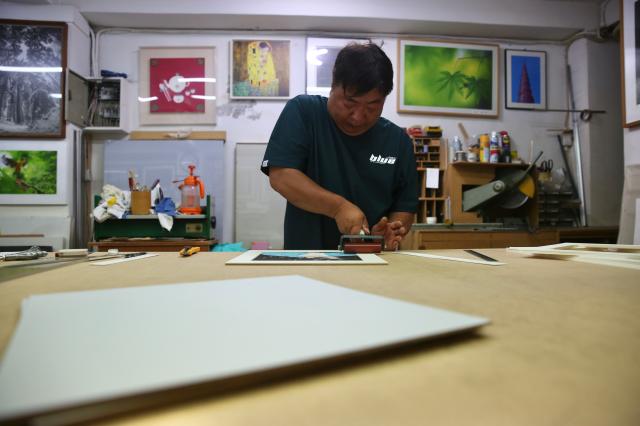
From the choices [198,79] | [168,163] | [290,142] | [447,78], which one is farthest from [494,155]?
[168,163]

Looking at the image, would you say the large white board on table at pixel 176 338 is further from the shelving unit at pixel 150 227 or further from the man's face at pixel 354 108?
the shelving unit at pixel 150 227

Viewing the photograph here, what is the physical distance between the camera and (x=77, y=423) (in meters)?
0.14

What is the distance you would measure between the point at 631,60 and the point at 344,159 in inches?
85.6

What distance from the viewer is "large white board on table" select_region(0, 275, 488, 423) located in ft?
0.51

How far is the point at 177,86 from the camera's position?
10.3ft

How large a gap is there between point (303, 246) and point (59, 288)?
0.97 meters

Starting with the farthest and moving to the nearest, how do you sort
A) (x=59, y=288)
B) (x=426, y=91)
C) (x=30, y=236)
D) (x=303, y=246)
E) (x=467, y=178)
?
(x=426, y=91)
(x=467, y=178)
(x=30, y=236)
(x=303, y=246)
(x=59, y=288)

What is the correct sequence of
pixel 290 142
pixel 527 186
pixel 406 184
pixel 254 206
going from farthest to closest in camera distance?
1. pixel 254 206
2. pixel 527 186
3. pixel 406 184
4. pixel 290 142

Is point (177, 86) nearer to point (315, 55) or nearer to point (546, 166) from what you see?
point (315, 55)

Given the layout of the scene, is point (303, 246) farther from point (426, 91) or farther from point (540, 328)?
point (426, 91)

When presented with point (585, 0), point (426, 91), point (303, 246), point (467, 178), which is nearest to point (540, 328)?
point (303, 246)

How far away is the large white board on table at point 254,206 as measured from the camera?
3.04 m

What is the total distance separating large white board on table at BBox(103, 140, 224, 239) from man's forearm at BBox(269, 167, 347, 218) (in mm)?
1939

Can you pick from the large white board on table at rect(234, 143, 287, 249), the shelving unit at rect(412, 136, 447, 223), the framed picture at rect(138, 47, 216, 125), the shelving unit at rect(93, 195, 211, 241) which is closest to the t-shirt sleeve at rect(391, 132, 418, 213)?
the shelving unit at rect(93, 195, 211, 241)
